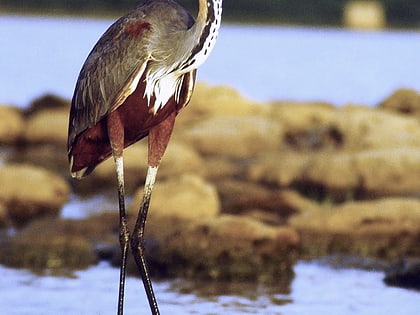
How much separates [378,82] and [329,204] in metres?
20.7

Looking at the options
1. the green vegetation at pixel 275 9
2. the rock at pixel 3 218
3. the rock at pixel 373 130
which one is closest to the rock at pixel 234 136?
the rock at pixel 373 130

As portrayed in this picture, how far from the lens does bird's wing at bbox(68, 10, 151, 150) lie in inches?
317

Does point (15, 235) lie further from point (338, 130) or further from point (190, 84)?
point (338, 130)

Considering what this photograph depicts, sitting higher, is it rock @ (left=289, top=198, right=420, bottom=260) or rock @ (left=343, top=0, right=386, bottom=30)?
rock @ (left=343, top=0, right=386, bottom=30)

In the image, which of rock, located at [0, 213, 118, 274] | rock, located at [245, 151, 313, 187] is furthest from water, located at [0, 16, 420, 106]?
rock, located at [0, 213, 118, 274]

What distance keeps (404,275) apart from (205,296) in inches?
58.2

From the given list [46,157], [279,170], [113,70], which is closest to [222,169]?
[279,170]

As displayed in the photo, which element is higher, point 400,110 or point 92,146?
point 400,110

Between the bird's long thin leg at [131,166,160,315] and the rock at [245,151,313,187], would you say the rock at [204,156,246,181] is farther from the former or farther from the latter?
the bird's long thin leg at [131,166,160,315]

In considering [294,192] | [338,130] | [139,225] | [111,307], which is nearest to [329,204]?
[294,192]

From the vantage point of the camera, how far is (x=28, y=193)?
42.1ft

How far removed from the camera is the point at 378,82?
3344 centimetres

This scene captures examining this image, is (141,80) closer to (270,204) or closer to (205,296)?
(205,296)

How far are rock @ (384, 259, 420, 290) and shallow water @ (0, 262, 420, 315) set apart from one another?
82 millimetres
